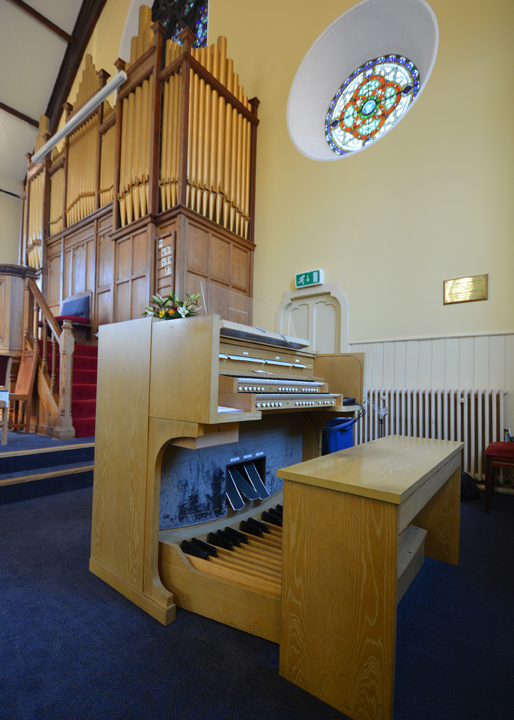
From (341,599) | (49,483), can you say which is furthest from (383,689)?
(49,483)

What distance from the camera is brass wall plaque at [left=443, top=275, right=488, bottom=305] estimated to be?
375 centimetres

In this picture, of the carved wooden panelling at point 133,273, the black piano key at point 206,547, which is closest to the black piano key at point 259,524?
the black piano key at point 206,547

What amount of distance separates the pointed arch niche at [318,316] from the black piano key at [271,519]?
257 centimetres

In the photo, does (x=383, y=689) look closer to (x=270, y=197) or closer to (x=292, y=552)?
(x=292, y=552)

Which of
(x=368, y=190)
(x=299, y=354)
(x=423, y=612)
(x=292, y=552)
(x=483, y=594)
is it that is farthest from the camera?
(x=368, y=190)

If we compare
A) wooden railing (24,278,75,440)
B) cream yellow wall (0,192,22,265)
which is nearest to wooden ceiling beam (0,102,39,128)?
cream yellow wall (0,192,22,265)

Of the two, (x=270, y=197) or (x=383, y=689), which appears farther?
(x=270, y=197)

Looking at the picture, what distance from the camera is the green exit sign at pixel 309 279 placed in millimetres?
4926

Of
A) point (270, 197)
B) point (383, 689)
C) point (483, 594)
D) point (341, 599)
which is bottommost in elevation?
point (483, 594)

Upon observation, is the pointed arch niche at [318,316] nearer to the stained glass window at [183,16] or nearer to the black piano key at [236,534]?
the black piano key at [236,534]

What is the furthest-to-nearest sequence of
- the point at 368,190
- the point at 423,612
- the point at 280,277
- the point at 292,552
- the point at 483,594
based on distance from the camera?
the point at 280,277
the point at 368,190
the point at 483,594
the point at 423,612
the point at 292,552

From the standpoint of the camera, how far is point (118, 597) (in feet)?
5.47

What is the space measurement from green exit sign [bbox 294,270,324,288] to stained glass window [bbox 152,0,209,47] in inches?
190

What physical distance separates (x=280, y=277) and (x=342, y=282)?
1000 millimetres
